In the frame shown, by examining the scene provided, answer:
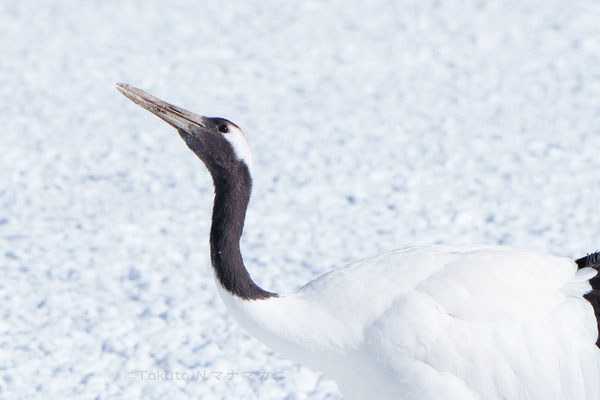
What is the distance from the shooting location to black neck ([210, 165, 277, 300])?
2.74 meters

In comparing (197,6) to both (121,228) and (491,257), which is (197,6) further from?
(491,257)

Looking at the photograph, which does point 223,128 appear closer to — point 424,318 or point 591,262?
point 424,318

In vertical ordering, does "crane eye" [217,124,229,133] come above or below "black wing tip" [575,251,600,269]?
above

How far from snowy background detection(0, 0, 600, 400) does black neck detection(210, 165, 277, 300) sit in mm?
927

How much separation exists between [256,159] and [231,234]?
2.68 m

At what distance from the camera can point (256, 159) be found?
5453 mm

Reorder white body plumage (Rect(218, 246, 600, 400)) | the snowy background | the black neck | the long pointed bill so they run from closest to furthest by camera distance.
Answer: white body plumage (Rect(218, 246, 600, 400)), the black neck, the long pointed bill, the snowy background

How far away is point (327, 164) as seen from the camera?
211 inches

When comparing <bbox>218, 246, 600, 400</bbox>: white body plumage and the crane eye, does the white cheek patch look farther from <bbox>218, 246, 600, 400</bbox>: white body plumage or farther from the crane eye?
<bbox>218, 246, 600, 400</bbox>: white body plumage

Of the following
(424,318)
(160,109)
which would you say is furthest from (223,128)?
(424,318)

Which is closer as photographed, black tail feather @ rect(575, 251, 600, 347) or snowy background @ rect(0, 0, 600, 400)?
black tail feather @ rect(575, 251, 600, 347)

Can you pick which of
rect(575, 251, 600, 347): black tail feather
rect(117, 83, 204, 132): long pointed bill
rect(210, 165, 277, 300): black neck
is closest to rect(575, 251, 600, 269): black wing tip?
rect(575, 251, 600, 347): black tail feather

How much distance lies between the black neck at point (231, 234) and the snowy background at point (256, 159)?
0.93 metres

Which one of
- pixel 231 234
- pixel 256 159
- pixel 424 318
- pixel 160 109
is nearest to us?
pixel 424 318
